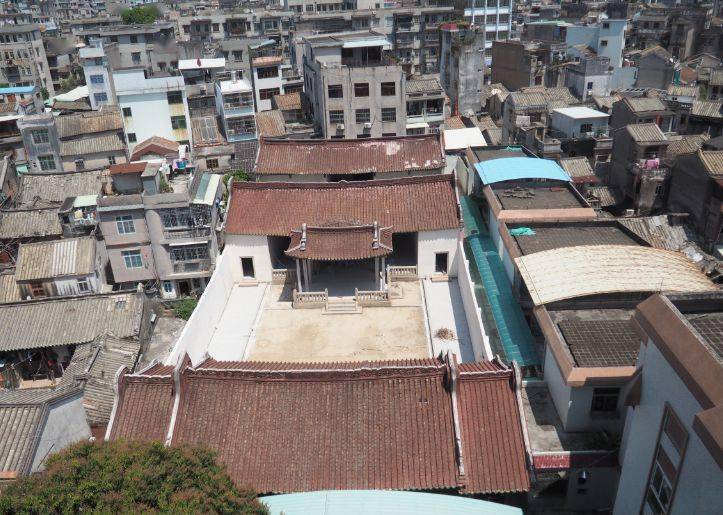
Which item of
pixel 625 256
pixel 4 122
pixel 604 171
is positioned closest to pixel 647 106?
pixel 604 171

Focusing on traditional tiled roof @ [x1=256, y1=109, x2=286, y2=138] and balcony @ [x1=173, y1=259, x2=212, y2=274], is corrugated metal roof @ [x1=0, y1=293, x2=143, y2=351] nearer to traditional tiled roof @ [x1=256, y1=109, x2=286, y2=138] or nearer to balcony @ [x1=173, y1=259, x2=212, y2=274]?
balcony @ [x1=173, y1=259, x2=212, y2=274]

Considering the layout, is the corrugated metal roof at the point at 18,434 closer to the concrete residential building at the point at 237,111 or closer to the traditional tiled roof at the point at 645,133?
the concrete residential building at the point at 237,111

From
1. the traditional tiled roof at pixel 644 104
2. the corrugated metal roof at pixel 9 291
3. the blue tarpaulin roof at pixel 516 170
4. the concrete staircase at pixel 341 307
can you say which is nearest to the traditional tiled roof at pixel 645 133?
the traditional tiled roof at pixel 644 104

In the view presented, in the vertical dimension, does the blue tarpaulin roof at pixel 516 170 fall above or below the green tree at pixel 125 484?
below

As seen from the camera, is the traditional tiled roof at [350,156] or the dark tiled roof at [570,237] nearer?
the dark tiled roof at [570,237]

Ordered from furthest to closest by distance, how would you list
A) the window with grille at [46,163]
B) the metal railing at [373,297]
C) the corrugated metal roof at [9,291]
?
the window with grille at [46,163] < the corrugated metal roof at [9,291] < the metal railing at [373,297]

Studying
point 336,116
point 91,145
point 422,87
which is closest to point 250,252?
point 336,116

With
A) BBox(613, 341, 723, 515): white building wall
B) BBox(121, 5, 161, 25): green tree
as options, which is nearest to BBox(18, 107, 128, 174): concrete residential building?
BBox(613, 341, 723, 515): white building wall
